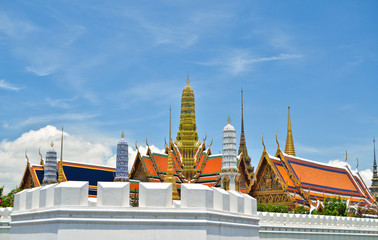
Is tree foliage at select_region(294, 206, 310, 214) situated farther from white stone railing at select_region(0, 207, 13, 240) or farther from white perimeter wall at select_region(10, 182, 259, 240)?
white perimeter wall at select_region(10, 182, 259, 240)

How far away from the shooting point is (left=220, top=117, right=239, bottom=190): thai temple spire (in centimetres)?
3562

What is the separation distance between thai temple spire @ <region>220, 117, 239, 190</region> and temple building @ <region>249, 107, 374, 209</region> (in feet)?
31.9

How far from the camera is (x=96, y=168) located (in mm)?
54969

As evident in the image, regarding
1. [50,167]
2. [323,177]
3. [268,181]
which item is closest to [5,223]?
[50,167]

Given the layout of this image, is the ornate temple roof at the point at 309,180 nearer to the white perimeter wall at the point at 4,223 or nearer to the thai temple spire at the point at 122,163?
the thai temple spire at the point at 122,163

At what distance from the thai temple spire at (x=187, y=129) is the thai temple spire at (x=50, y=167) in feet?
46.1

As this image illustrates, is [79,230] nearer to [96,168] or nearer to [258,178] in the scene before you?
[258,178]

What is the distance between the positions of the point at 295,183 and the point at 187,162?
14.4 m

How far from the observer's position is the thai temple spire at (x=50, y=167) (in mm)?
49219

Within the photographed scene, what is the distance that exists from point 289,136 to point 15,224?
186ft

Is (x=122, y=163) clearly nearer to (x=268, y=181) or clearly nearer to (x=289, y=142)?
(x=268, y=181)

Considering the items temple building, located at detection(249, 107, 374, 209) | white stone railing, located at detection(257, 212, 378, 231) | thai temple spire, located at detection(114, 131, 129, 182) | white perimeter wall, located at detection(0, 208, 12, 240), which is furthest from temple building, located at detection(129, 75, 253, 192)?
white perimeter wall, located at detection(0, 208, 12, 240)

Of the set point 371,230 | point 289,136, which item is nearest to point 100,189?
point 371,230

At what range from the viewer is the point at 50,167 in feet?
163
